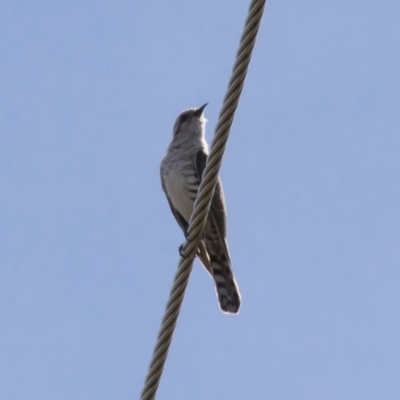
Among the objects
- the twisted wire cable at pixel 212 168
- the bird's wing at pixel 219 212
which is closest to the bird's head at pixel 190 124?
the bird's wing at pixel 219 212

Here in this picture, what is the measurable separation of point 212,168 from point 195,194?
5924mm

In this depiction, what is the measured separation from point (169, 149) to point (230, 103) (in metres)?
7.01

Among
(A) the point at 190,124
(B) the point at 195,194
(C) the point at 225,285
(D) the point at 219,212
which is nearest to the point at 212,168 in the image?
(C) the point at 225,285

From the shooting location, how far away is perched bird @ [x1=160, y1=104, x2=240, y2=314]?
10.8 meters

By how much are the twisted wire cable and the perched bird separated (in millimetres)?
4859

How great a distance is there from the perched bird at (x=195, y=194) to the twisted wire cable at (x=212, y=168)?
191 inches

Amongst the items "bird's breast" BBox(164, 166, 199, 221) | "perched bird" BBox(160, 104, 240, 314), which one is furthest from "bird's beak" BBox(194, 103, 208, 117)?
"bird's breast" BBox(164, 166, 199, 221)

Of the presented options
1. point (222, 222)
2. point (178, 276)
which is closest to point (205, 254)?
point (222, 222)

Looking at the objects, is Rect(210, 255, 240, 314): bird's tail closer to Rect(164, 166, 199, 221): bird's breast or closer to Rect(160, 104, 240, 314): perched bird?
Rect(160, 104, 240, 314): perched bird

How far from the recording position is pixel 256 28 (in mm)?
5621

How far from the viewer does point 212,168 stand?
5.79 meters

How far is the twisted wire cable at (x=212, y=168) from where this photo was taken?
5555 millimetres

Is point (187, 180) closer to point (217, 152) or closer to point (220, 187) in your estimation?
point (220, 187)

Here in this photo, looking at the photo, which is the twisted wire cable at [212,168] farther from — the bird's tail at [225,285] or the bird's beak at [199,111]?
the bird's beak at [199,111]
